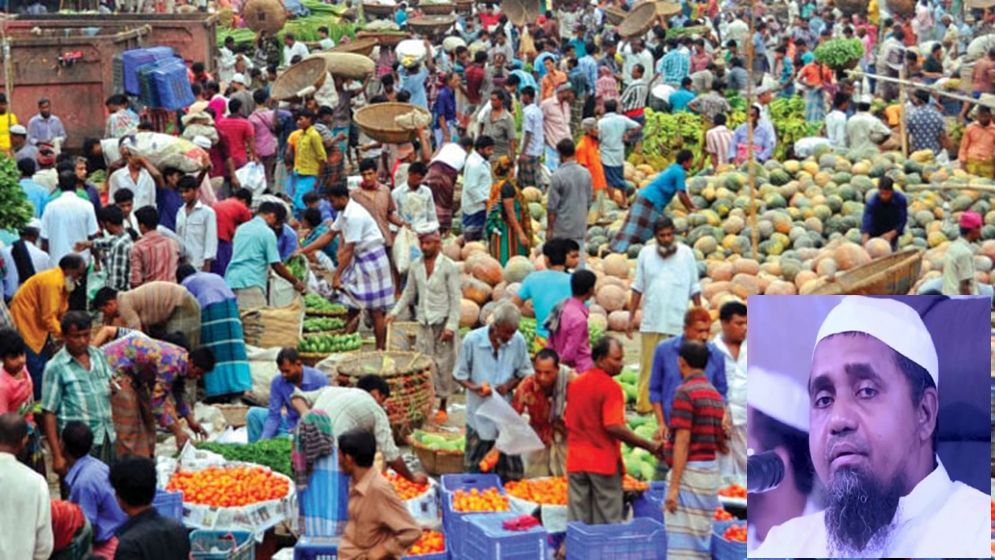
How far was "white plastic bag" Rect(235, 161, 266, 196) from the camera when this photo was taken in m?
16.5

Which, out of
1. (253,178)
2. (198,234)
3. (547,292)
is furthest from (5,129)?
(547,292)

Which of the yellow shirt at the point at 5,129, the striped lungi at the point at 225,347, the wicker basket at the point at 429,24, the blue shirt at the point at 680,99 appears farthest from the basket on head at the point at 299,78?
the striped lungi at the point at 225,347

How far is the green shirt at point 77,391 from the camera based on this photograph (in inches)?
361

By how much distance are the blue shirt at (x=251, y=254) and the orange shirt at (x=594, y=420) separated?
4624 millimetres

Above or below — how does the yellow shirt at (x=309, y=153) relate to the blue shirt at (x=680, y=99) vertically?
above

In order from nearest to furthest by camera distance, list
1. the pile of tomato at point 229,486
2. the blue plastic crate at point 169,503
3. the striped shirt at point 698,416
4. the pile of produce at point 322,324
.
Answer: the striped shirt at point 698,416
the blue plastic crate at point 169,503
the pile of tomato at point 229,486
the pile of produce at point 322,324

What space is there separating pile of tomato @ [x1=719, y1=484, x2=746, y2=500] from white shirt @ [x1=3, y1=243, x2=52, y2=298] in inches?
205

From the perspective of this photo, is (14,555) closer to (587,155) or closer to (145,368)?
(145,368)

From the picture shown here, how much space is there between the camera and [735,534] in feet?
27.6

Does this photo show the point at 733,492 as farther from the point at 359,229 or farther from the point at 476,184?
the point at 476,184

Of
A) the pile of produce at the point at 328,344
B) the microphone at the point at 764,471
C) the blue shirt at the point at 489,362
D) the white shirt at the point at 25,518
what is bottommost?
the pile of produce at the point at 328,344

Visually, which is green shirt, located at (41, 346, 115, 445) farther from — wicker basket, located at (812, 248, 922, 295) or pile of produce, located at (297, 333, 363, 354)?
wicker basket, located at (812, 248, 922, 295)

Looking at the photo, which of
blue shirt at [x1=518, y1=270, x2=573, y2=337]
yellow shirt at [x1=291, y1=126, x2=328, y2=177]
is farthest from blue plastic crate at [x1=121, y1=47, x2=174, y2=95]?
blue shirt at [x1=518, y1=270, x2=573, y2=337]

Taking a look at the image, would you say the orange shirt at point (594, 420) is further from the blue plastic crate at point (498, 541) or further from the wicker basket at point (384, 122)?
the wicker basket at point (384, 122)
